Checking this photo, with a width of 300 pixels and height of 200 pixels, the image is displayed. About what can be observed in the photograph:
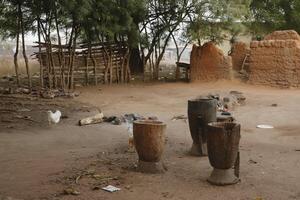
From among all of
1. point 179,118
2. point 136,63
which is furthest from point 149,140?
point 136,63

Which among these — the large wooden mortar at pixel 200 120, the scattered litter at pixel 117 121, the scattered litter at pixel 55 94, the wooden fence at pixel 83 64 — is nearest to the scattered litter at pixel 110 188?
the large wooden mortar at pixel 200 120

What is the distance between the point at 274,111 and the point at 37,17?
7747 millimetres

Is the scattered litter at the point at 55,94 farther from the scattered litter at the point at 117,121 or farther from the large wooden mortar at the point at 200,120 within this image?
the large wooden mortar at the point at 200,120

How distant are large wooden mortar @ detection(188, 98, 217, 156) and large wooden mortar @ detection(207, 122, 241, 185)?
121 cm

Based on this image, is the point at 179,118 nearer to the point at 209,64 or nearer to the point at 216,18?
the point at 209,64

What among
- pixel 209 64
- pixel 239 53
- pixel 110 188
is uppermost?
pixel 239 53

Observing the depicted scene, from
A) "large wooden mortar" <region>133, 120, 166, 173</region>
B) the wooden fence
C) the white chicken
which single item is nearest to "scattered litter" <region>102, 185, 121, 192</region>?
"large wooden mortar" <region>133, 120, 166, 173</region>

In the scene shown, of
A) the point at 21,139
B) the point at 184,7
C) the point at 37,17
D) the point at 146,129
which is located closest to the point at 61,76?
the point at 37,17

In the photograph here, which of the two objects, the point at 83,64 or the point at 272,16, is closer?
the point at 83,64

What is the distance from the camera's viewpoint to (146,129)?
Result: 5258 mm

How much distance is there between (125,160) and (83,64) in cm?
994

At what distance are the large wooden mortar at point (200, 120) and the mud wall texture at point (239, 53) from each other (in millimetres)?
12005

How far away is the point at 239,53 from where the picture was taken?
1805cm

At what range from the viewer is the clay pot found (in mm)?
5250
